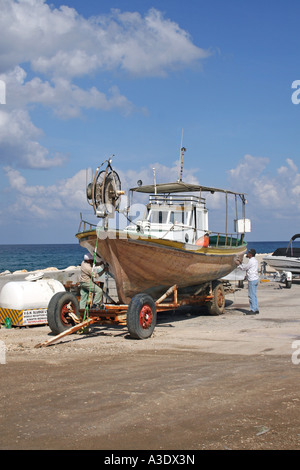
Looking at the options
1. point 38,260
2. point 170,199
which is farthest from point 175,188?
point 38,260

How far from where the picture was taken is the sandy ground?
4.25 meters

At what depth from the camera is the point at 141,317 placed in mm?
9680

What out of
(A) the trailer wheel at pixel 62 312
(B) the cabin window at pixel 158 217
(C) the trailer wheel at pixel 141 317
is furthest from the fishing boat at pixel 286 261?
(A) the trailer wheel at pixel 62 312

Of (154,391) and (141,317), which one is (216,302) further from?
(154,391)

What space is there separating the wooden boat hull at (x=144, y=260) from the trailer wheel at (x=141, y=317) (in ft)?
3.90

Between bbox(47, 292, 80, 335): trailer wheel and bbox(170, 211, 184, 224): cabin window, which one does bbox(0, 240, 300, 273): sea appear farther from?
bbox(47, 292, 80, 335): trailer wheel

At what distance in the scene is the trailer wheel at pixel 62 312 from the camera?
33.3ft

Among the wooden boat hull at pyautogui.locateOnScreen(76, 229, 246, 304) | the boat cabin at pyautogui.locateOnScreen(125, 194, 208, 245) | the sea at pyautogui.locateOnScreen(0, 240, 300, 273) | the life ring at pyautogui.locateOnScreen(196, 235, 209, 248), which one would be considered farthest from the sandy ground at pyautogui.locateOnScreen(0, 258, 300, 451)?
the sea at pyautogui.locateOnScreen(0, 240, 300, 273)

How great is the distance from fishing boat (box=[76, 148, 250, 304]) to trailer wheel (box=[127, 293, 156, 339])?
49.0 inches

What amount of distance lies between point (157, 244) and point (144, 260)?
47cm
